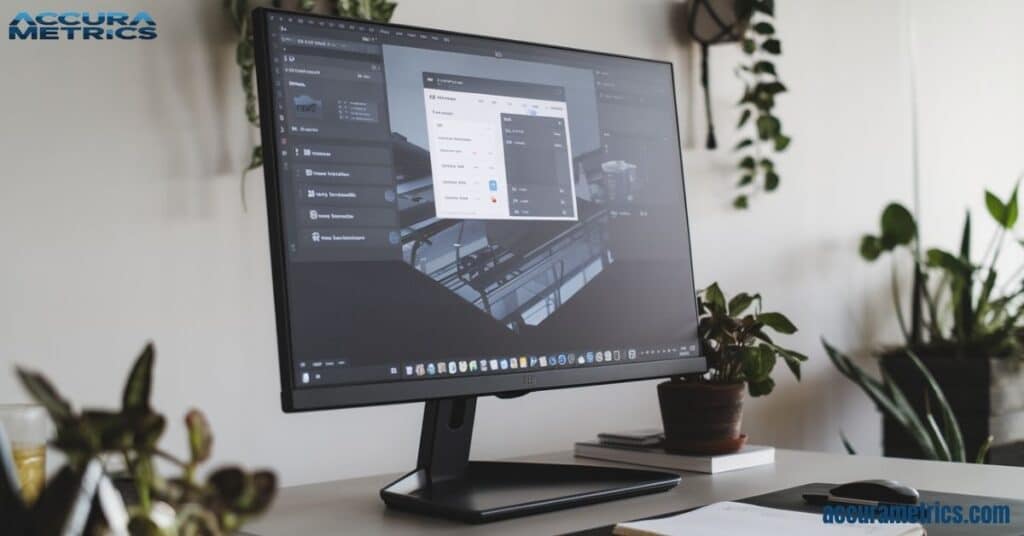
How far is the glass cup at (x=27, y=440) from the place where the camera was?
0.89 m

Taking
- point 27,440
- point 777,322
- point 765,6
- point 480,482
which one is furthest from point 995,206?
point 27,440

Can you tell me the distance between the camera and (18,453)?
884 mm

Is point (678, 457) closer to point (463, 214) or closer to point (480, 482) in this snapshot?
point (480, 482)

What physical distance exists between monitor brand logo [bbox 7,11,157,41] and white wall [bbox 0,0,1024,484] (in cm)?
1

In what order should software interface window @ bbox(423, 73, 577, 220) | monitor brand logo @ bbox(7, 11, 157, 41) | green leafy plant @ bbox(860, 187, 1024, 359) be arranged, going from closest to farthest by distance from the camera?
software interface window @ bbox(423, 73, 577, 220) → monitor brand logo @ bbox(7, 11, 157, 41) → green leafy plant @ bbox(860, 187, 1024, 359)

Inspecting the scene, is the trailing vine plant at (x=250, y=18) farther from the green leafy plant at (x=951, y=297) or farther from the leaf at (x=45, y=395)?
the green leafy plant at (x=951, y=297)

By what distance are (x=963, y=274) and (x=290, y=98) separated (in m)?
2.02

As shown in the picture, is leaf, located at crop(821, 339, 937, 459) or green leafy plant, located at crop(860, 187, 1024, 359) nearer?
leaf, located at crop(821, 339, 937, 459)

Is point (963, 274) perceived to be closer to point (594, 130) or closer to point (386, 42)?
point (594, 130)

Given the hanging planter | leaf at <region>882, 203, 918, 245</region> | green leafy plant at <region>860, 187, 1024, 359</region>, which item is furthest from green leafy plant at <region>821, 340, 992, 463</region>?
the hanging planter

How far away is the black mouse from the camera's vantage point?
3.74 ft

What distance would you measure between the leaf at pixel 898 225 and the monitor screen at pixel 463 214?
145 centimetres

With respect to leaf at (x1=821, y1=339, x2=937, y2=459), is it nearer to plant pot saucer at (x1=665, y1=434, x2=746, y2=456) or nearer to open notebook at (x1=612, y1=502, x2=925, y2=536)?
plant pot saucer at (x1=665, y1=434, x2=746, y2=456)

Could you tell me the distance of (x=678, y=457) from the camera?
1.52 metres
